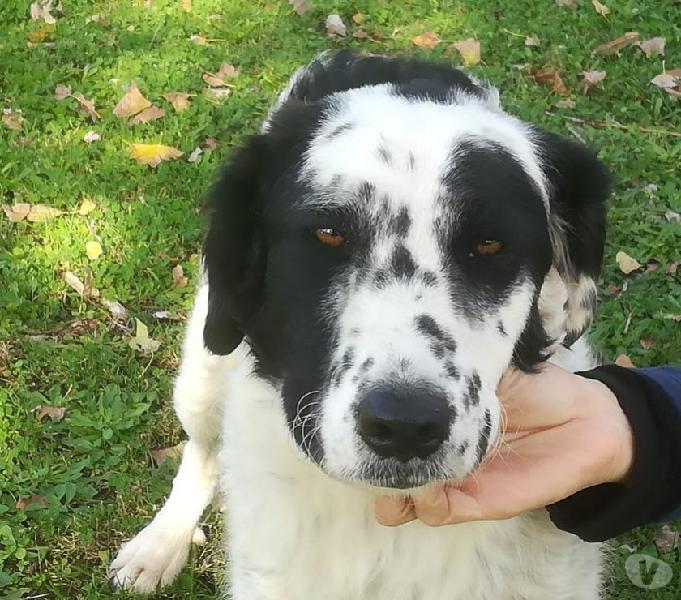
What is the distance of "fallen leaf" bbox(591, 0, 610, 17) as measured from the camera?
7.31m

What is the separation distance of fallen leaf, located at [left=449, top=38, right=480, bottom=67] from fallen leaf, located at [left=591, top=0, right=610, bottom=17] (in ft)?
3.38

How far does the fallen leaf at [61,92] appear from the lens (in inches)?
Result: 254

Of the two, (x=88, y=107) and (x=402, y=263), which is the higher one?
(x=402, y=263)

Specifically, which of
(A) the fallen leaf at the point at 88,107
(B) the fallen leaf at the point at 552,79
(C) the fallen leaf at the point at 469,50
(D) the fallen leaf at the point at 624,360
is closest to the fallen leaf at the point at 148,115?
(A) the fallen leaf at the point at 88,107

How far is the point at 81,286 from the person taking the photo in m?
5.03

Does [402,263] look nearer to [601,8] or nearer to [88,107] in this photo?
[88,107]

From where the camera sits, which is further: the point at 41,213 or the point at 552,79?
the point at 552,79

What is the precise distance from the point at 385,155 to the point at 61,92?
14.9ft

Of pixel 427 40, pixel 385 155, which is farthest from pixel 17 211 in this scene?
pixel 385 155

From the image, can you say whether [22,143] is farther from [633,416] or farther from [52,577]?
[633,416]

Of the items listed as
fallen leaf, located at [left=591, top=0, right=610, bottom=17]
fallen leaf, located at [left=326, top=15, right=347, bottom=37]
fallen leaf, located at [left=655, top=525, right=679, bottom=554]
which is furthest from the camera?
fallen leaf, located at [left=591, top=0, right=610, bottom=17]

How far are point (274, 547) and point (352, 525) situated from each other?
0.29 meters

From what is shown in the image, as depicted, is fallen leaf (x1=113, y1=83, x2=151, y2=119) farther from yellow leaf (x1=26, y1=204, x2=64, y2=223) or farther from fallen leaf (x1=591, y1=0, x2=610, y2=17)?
fallen leaf (x1=591, y1=0, x2=610, y2=17)

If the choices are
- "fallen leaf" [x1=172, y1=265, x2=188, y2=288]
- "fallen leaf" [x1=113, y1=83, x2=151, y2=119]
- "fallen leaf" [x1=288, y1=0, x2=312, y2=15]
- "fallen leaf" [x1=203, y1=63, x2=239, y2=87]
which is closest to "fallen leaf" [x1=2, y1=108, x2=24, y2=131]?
"fallen leaf" [x1=113, y1=83, x2=151, y2=119]
